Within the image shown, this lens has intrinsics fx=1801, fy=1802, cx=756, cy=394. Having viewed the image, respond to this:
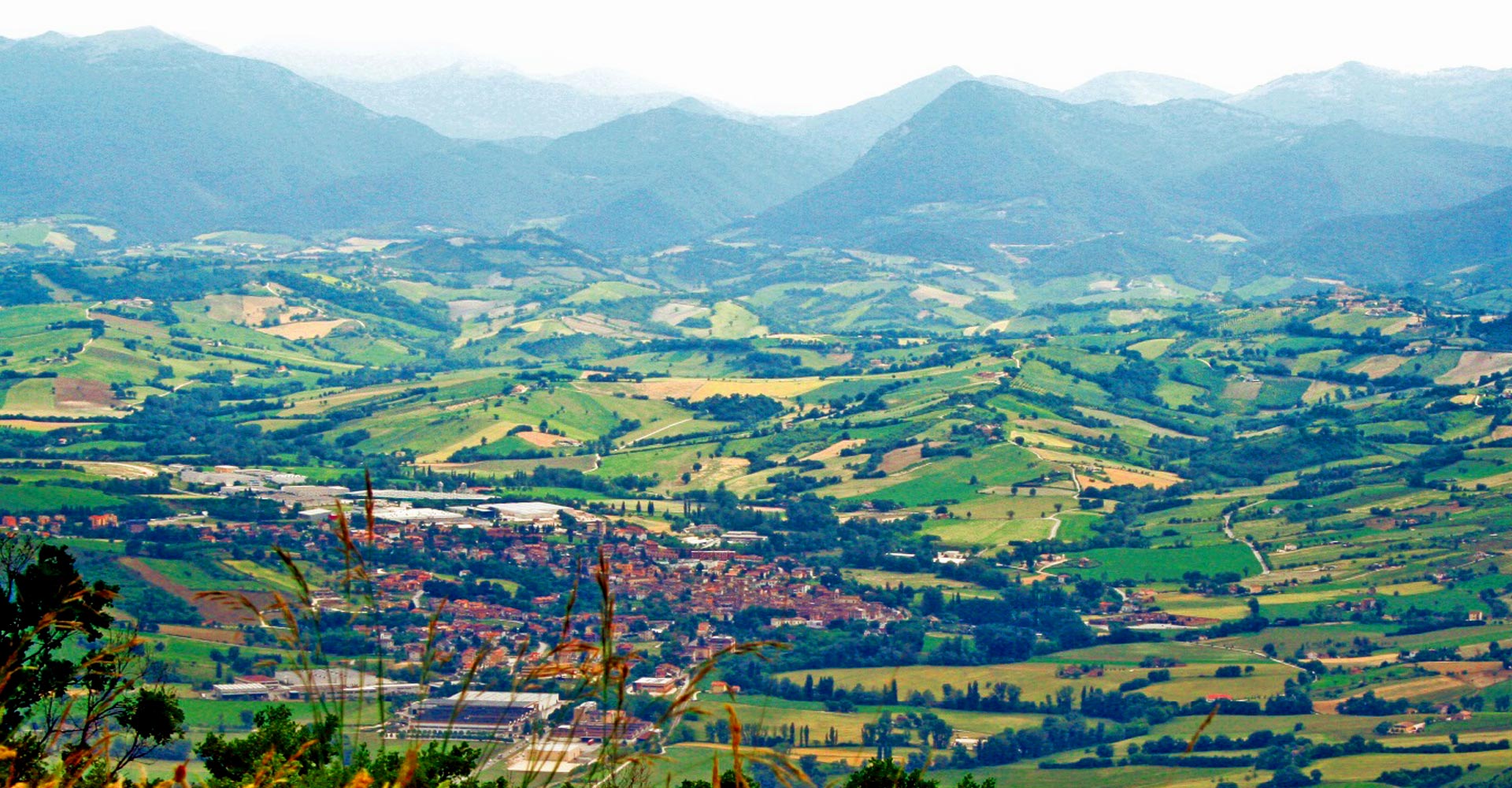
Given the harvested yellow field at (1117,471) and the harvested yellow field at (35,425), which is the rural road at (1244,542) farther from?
the harvested yellow field at (35,425)

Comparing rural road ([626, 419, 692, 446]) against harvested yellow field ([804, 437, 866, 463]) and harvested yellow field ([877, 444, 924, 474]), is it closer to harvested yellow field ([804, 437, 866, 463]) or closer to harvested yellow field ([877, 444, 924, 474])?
harvested yellow field ([804, 437, 866, 463])

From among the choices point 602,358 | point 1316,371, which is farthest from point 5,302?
point 1316,371

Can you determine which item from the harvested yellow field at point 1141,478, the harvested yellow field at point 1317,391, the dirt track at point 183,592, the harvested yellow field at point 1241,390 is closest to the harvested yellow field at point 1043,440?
the harvested yellow field at point 1141,478

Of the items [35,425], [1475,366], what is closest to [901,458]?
[1475,366]

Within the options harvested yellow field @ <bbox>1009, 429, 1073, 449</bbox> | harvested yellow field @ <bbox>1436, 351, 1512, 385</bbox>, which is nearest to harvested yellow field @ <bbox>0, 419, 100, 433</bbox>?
harvested yellow field @ <bbox>1009, 429, 1073, 449</bbox>

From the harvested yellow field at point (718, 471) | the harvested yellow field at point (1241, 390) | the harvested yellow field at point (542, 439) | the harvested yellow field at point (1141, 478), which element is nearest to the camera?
the harvested yellow field at point (1141, 478)
